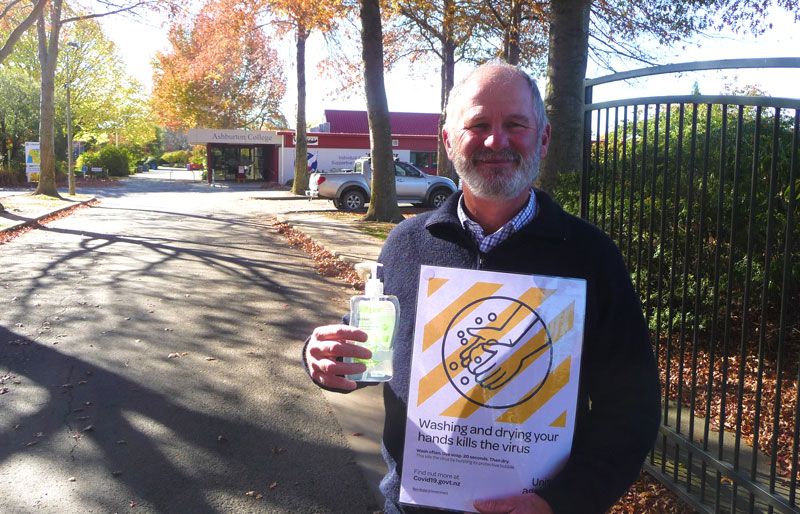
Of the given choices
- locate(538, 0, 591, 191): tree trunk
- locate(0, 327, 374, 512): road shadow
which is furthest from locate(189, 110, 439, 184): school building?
locate(0, 327, 374, 512): road shadow

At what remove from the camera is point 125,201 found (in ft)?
98.2

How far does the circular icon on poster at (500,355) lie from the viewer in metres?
1.73

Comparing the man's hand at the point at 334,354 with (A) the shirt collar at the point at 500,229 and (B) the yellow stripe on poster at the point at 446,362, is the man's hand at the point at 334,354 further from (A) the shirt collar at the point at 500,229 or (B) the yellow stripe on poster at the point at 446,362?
(A) the shirt collar at the point at 500,229

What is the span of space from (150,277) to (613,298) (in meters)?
9.99

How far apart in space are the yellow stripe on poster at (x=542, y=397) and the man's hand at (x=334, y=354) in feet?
1.26

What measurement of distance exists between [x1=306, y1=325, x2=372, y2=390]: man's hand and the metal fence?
1973 mm

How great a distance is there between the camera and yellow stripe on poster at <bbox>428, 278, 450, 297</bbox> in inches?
70.3

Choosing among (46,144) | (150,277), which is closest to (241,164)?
(46,144)

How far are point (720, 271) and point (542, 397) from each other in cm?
421

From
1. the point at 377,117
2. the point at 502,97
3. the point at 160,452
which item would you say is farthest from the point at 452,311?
the point at 377,117

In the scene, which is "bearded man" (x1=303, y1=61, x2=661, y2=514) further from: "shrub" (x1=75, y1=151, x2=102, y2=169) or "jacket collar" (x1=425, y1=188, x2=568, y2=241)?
"shrub" (x1=75, y1=151, x2=102, y2=169)

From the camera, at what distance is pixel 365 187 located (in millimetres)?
24969

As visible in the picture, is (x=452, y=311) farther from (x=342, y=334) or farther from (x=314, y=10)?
(x=314, y=10)

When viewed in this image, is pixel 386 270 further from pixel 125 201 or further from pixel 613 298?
pixel 125 201
